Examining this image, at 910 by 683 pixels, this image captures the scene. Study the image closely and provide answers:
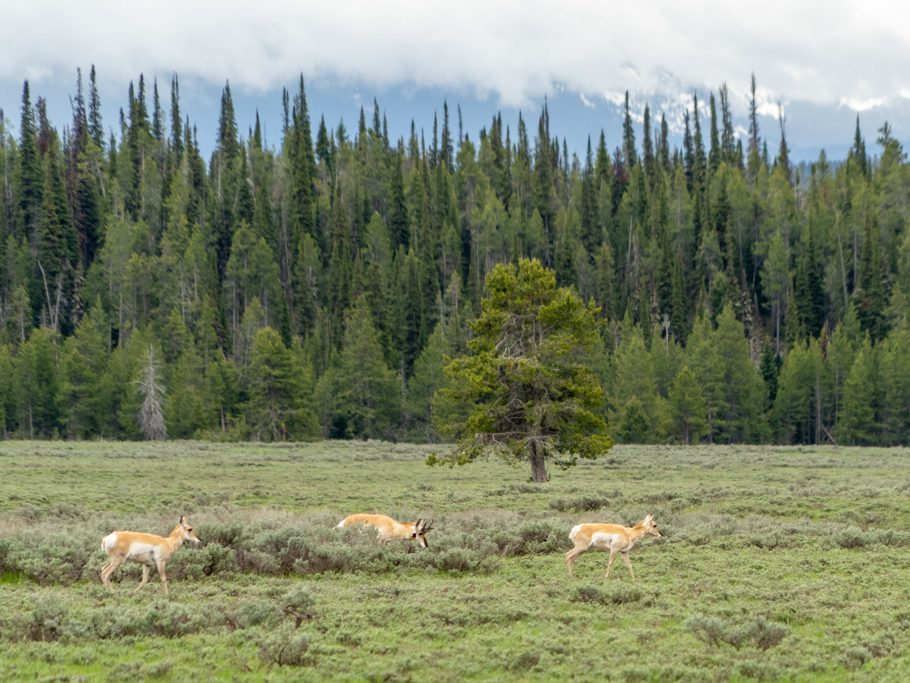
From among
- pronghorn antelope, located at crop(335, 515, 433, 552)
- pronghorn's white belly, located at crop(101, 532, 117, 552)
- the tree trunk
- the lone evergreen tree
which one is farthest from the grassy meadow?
the tree trunk

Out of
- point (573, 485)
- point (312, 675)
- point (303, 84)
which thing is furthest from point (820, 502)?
point (303, 84)

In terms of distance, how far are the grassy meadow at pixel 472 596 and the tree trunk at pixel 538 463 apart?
228 inches

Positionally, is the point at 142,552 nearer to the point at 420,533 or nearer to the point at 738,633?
the point at 420,533

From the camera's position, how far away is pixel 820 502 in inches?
1009

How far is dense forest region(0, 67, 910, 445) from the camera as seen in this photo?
251 ft

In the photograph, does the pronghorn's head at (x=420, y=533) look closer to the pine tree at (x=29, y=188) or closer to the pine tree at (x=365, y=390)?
the pine tree at (x=365, y=390)

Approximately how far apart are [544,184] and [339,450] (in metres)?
81.3

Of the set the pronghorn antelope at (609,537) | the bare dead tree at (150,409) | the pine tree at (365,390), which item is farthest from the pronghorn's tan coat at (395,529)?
the pine tree at (365,390)

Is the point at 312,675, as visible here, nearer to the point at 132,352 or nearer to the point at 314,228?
the point at 132,352

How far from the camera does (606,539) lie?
1441 cm

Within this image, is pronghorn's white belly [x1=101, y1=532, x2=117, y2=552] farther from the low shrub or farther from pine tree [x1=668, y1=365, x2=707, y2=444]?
pine tree [x1=668, y1=365, x2=707, y2=444]

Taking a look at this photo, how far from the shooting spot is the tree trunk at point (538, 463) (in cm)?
3275

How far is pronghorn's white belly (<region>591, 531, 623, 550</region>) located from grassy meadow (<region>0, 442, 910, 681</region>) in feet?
2.00

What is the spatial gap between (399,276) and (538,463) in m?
78.8
